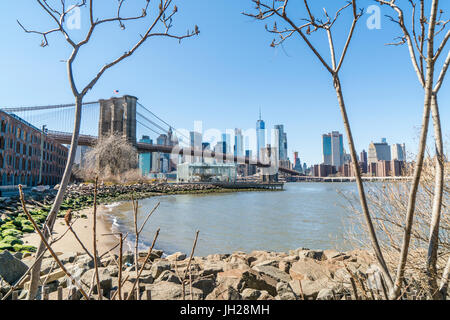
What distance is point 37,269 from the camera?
1.66m

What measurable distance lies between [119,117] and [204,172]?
1330 inches

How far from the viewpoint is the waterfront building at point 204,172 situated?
78062mm

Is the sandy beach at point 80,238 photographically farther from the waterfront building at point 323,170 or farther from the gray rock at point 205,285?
the waterfront building at point 323,170

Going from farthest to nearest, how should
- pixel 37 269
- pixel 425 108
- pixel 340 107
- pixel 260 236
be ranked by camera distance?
pixel 260 236 < pixel 37 269 < pixel 340 107 < pixel 425 108

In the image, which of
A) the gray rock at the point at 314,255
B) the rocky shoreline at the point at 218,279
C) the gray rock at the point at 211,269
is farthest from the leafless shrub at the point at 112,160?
the gray rock at the point at 211,269

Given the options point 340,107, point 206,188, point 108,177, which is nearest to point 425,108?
point 340,107

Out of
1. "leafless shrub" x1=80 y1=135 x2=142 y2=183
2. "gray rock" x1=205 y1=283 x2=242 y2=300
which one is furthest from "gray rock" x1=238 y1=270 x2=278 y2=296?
"leafless shrub" x1=80 y1=135 x2=142 y2=183

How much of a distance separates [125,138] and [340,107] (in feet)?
160

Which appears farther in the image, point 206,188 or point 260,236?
point 206,188

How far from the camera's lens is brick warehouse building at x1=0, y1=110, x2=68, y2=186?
84.9 ft

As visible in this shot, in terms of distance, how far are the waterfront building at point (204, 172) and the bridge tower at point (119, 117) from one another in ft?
95.1

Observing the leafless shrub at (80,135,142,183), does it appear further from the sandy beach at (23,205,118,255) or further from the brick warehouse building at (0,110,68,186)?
the sandy beach at (23,205,118,255)
